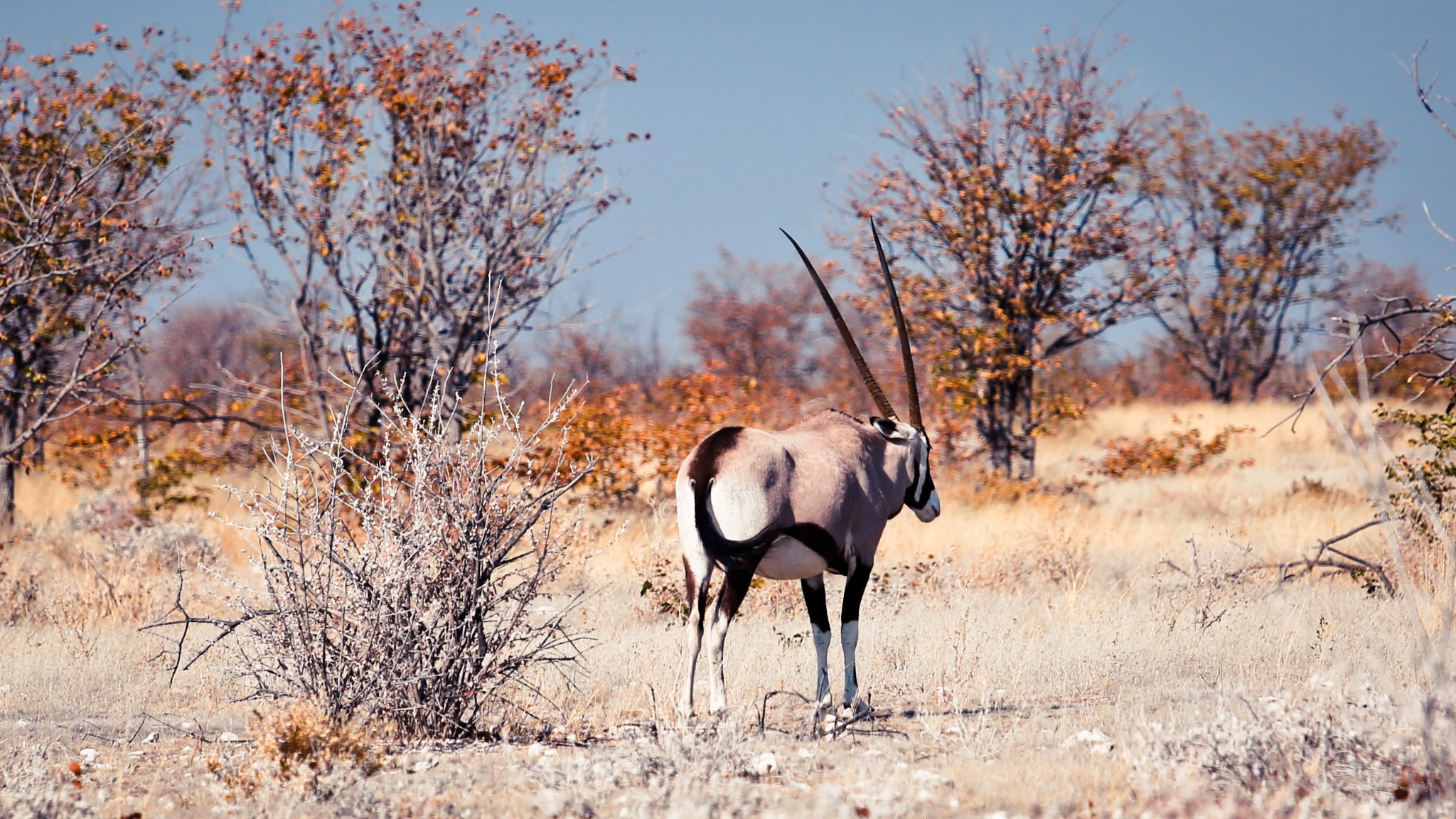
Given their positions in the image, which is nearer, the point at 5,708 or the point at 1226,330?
the point at 5,708

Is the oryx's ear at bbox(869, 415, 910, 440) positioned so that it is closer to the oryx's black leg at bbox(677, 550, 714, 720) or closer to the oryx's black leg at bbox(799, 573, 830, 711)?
the oryx's black leg at bbox(799, 573, 830, 711)

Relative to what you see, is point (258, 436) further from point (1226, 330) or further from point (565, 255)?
point (1226, 330)

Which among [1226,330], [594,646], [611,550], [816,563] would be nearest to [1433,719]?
[816,563]

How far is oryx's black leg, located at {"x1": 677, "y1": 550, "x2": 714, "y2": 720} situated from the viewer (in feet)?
18.8

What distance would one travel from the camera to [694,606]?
19.0 ft

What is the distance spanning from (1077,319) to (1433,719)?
499 inches

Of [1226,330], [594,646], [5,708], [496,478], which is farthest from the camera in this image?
[1226,330]

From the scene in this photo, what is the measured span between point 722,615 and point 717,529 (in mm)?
410

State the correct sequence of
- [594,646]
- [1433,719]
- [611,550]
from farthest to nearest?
1. [611,550]
2. [594,646]
3. [1433,719]

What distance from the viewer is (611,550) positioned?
12.2 m

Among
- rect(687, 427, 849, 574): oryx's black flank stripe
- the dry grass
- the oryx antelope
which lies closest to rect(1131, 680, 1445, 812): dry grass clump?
the dry grass

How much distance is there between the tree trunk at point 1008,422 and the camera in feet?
57.8

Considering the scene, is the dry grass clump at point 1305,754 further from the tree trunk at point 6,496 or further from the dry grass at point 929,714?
the tree trunk at point 6,496

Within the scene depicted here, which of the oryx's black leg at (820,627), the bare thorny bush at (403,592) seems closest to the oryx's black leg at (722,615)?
the oryx's black leg at (820,627)
